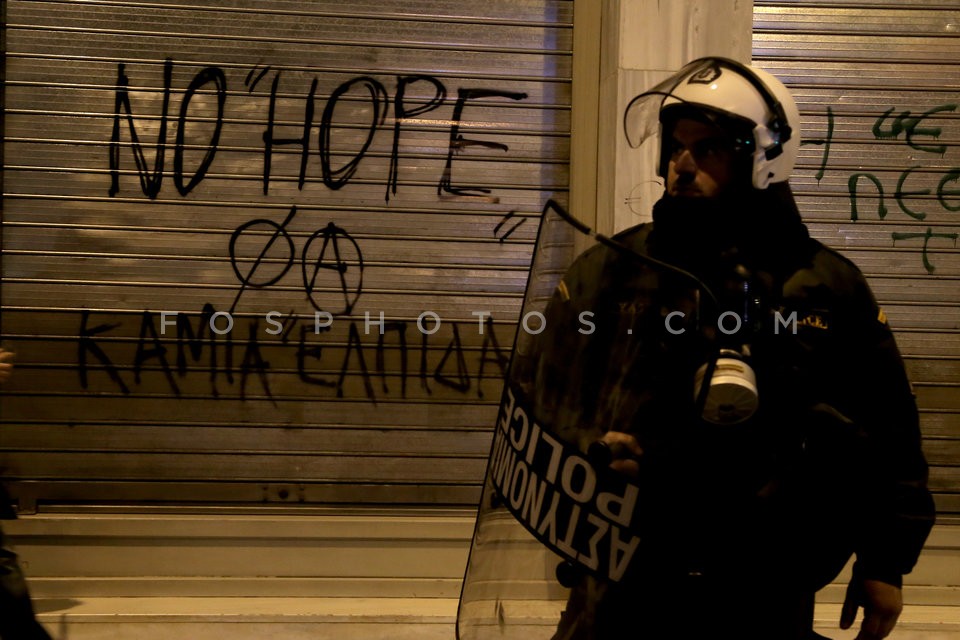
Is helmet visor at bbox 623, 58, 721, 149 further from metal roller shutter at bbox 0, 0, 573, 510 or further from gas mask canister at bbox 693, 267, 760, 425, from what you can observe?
metal roller shutter at bbox 0, 0, 573, 510

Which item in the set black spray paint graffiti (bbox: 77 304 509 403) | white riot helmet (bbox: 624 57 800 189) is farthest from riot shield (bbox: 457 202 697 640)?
black spray paint graffiti (bbox: 77 304 509 403)

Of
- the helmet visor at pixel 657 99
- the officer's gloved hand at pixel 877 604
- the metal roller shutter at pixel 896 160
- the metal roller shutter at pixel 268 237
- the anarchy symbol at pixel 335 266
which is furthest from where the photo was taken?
the metal roller shutter at pixel 896 160

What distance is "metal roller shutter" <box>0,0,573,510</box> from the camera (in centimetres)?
521

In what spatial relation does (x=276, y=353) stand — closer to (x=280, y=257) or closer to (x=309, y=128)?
(x=280, y=257)

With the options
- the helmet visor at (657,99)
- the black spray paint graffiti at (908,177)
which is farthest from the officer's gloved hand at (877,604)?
the black spray paint graffiti at (908,177)

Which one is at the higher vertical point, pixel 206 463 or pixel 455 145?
pixel 455 145

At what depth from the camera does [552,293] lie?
225 cm

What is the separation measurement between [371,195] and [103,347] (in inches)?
58.8

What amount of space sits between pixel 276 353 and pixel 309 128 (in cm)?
112

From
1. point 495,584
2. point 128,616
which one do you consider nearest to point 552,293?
point 495,584

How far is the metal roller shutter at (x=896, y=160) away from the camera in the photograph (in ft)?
18.0

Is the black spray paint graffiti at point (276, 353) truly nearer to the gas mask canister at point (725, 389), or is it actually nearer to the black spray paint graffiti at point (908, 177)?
the black spray paint graffiti at point (908, 177)

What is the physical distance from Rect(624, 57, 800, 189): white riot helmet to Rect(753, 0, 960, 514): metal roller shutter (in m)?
3.06

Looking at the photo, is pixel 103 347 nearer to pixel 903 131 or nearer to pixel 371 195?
pixel 371 195
